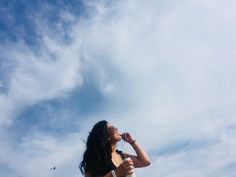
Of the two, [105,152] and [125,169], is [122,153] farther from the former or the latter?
[125,169]

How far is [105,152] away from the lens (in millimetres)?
9859

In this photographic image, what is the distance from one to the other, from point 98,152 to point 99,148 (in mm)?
104

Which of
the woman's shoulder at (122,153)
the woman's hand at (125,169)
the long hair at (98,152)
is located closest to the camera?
the woman's hand at (125,169)

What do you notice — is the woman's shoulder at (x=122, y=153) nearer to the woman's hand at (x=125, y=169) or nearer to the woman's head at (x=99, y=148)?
the woman's head at (x=99, y=148)

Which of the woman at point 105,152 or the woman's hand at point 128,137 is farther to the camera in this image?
the woman's hand at point 128,137

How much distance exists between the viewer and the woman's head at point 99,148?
31.3 ft

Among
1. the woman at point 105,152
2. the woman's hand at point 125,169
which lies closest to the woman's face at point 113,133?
the woman at point 105,152

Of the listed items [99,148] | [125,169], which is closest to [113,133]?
[99,148]

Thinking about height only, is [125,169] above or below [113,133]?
below

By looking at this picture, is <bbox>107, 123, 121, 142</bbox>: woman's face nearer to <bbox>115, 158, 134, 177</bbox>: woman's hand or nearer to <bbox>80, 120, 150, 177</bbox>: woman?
<bbox>80, 120, 150, 177</bbox>: woman

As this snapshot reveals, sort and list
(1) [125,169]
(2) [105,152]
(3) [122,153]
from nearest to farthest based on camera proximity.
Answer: (1) [125,169]
(2) [105,152]
(3) [122,153]

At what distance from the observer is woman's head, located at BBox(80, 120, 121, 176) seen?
9547 millimetres

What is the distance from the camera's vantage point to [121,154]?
10453 millimetres

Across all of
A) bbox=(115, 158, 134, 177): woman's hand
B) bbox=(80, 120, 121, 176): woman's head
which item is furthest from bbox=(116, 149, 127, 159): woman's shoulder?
bbox=(115, 158, 134, 177): woman's hand
